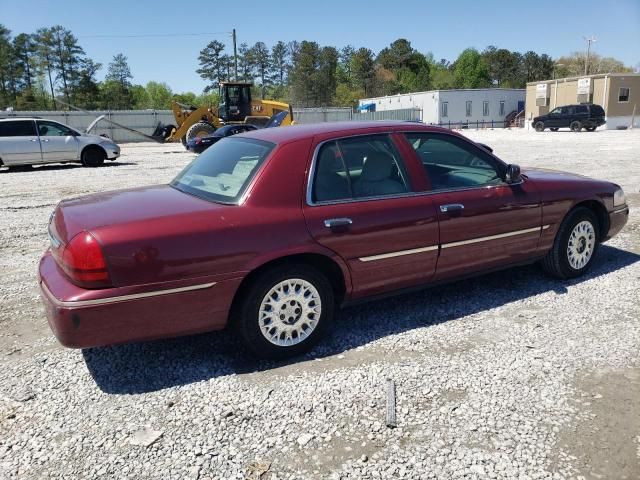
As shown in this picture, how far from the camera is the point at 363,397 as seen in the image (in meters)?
3.16

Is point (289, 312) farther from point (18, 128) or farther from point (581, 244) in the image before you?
point (18, 128)

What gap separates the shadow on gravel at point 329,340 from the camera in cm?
348

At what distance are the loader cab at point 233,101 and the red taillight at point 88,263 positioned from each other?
Result: 81.1 feet

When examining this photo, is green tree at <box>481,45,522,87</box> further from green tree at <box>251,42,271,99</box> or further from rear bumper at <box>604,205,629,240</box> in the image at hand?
rear bumper at <box>604,205,629,240</box>

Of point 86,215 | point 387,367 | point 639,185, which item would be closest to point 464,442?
point 387,367

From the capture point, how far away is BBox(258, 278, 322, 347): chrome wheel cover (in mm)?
3512

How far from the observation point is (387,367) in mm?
3514

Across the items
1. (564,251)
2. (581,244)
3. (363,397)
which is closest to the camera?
(363,397)

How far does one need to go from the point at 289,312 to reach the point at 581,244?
A: 3.15m

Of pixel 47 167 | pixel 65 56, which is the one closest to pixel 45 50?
pixel 65 56

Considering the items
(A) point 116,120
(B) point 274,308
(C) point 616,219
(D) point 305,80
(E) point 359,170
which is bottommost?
(B) point 274,308

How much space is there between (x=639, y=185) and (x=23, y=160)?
1596cm

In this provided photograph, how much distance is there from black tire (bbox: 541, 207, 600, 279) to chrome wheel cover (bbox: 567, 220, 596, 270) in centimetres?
3

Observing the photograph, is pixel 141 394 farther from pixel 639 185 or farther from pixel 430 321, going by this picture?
pixel 639 185
